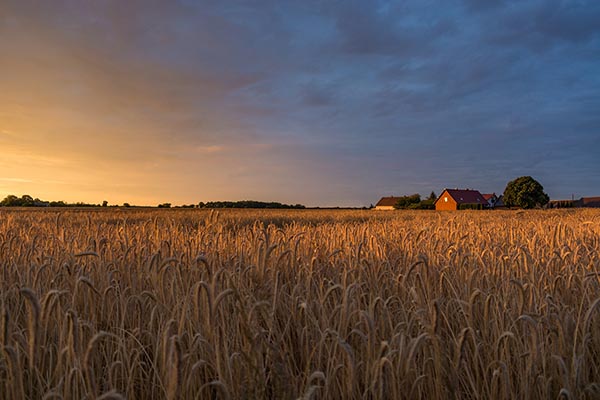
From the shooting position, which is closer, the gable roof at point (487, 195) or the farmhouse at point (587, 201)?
the farmhouse at point (587, 201)

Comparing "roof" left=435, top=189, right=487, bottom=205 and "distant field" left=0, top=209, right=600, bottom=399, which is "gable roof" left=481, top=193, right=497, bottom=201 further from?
"distant field" left=0, top=209, right=600, bottom=399

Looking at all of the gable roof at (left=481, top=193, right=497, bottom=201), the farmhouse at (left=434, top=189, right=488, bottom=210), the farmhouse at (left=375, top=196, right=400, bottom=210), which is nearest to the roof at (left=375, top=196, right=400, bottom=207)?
the farmhouse at (left=375, top=196, right=400, bottom=210)

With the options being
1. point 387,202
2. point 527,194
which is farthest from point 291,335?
point 387,202

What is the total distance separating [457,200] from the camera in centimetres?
8500

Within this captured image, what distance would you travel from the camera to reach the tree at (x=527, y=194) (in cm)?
7644

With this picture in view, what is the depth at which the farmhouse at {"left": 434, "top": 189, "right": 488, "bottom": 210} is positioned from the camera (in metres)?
83.2

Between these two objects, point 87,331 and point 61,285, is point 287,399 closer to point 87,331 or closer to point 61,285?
point 87,331

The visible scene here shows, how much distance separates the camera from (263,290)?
364 cm

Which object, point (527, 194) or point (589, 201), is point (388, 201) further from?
point (589, 201)

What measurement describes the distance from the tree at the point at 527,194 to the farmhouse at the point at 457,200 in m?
6.63

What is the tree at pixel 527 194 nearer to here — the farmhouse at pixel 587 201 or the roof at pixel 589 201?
the farmhouse at pixel 587 201

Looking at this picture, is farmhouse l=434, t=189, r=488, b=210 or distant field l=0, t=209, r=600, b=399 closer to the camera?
distant field l=0, t=209, r=600, b=399

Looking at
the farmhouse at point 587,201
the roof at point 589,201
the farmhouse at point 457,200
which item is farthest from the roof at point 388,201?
the roof at point 589,201

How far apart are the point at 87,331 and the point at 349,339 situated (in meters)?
1.98
